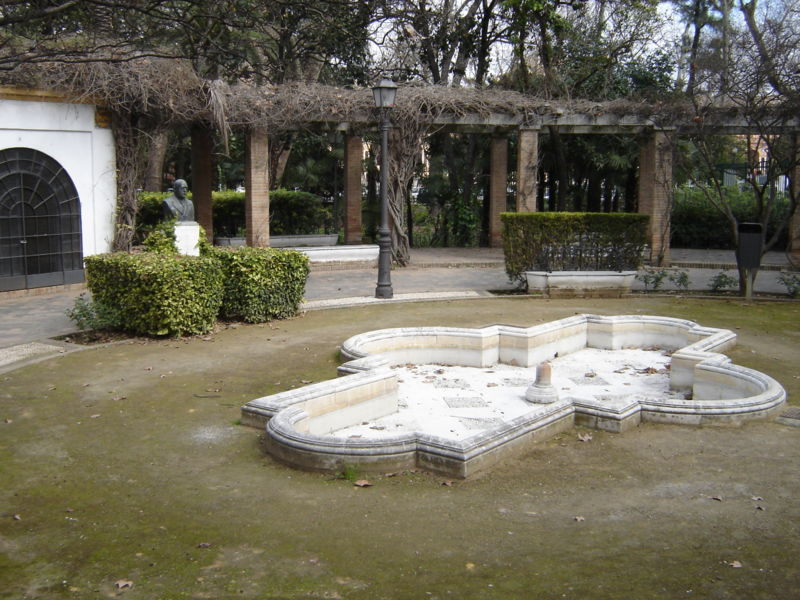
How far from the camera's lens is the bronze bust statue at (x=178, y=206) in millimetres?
12750

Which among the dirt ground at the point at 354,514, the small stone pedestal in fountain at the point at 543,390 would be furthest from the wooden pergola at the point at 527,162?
the small stone pedestal in fountain at the point at 543,390

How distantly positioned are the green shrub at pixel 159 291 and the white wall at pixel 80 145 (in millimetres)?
4600

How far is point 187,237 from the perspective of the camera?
12.4m

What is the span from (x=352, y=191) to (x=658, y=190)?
7393 millimetres

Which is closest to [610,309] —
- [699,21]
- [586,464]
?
[586,464]

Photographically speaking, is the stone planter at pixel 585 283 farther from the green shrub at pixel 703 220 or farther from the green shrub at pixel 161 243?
the green shrub at pixel 703 220

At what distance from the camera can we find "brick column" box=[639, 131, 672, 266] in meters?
18.8

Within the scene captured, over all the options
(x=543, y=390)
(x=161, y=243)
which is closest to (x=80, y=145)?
(x=161, y=243)

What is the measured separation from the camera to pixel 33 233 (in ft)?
46.5

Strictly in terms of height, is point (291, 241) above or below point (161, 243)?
below

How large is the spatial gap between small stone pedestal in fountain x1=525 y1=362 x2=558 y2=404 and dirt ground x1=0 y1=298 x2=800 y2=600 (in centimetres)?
94

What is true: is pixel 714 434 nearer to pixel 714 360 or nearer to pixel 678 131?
pixel 714 360

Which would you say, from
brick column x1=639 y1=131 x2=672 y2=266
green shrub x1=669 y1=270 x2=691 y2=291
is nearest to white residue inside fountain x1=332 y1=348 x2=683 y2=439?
green shrub x1=669 y1=270 x2=691 y2=291

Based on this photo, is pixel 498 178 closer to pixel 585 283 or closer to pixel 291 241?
pixel 291 241
